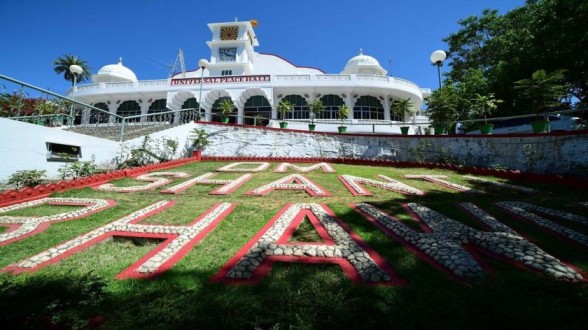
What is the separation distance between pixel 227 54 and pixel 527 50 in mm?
29347

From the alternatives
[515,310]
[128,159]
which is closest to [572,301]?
[515,310]

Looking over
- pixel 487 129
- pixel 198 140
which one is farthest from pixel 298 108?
pixel 487 129

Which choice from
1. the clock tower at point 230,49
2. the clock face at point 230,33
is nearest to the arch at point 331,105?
the clock tower at point 230,49

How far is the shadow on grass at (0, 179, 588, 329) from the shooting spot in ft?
8.93

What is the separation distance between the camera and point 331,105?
94.6ft

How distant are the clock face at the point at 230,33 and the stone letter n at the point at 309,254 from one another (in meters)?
34.6

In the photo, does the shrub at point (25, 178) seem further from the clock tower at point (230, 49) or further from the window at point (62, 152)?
the clock tower at point (230, 49)

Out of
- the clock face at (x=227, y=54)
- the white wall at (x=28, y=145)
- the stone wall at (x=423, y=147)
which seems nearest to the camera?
the white wall at (x=28, y=145)

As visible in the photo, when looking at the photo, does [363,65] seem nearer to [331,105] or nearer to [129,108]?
[331,105]

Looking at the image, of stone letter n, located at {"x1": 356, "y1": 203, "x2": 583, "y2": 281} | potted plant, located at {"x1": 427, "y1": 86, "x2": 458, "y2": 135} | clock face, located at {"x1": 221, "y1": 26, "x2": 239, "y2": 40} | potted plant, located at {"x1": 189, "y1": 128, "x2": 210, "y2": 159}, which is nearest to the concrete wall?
potted plant, located at {"x1": 189, "y1": 128, "x2": 210, "y2": 159}

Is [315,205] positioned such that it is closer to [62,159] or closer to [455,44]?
[62,159]

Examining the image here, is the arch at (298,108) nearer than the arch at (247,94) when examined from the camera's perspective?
No

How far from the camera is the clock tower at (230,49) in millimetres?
34000

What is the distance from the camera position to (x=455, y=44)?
31.5 metres
